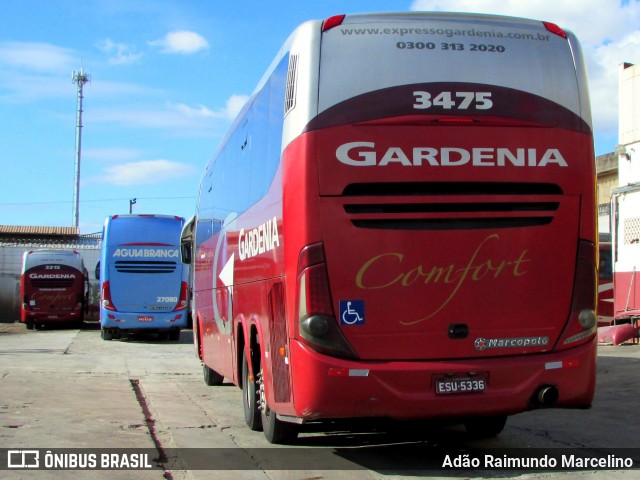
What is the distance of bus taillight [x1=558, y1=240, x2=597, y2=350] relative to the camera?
714cm

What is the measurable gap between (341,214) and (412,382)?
1489 mm

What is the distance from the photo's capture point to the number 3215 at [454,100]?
695cm

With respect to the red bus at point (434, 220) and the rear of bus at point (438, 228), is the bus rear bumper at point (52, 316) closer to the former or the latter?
the red bus at point (434, 220)

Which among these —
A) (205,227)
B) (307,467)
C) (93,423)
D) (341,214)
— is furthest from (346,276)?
(205,227)

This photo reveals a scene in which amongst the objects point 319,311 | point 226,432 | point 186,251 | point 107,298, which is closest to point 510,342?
point 319,311

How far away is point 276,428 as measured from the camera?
27.4 feet

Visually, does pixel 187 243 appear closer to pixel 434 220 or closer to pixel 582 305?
pixel 434 220

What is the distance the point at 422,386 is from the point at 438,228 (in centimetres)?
131

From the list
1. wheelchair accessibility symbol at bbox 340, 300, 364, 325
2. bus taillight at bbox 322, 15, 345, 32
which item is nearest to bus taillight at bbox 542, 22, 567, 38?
bus taillight at bbox 322, 15, 345, 32

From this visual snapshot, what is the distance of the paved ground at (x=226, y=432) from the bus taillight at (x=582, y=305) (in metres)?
1.16

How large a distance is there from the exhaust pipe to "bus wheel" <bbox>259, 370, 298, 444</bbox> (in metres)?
2.57

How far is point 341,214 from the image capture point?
6797mm

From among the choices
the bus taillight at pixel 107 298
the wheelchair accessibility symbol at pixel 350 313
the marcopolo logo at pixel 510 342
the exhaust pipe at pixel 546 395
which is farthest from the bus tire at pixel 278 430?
the bus taillight at pixel 107 298

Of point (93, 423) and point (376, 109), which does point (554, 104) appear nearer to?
point (376, 109)
